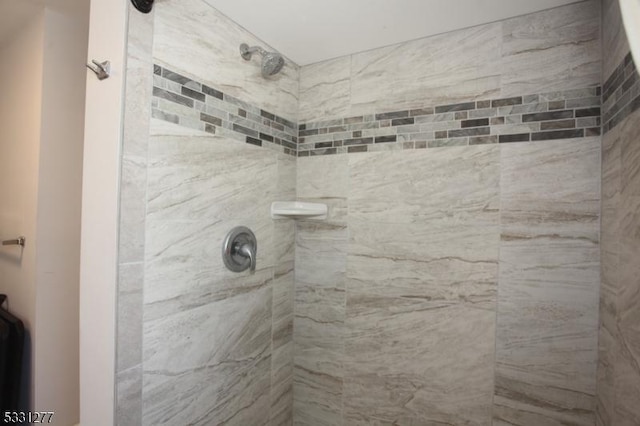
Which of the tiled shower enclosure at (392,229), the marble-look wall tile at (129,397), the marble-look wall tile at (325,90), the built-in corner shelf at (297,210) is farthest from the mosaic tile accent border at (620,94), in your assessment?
the marble-look wall tile at (129,397)

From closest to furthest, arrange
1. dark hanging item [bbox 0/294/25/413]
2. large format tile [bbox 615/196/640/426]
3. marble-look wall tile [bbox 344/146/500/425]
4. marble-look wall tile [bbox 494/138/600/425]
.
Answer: large format tile [bbox 615/196/640/426] → marble-look wall tile [bbox 494/138/600/425] → marble-look wall tile [bbox 344/146/500/425] → dark hanging item [bbox 0/294/25/413]

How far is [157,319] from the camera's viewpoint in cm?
85

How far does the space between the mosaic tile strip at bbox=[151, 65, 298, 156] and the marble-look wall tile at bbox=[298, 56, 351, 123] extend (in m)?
0.14

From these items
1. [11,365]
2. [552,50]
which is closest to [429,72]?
[552,50]

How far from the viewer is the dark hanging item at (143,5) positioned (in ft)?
2.53

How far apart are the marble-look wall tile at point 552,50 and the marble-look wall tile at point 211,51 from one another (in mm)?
940

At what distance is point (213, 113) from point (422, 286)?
106 cm

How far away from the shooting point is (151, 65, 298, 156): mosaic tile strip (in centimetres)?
86

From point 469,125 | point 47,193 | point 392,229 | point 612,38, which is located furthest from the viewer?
point 47,193

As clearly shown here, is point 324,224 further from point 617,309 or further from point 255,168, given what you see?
point 617,309

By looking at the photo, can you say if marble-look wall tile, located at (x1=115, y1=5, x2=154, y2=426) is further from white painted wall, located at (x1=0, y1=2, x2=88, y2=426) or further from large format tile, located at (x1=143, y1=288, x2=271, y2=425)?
white painted wall, located at (x1=0, y1=2, x2=88, y2=426)

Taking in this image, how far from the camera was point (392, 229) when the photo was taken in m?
1.20

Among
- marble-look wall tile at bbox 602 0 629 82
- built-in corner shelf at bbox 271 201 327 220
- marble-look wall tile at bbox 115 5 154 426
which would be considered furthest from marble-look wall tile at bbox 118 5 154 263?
marble-look wall tile at bbox 602 0 629 82

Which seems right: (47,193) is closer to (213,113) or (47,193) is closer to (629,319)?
(213,113)
